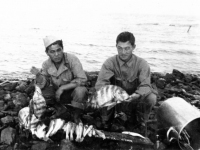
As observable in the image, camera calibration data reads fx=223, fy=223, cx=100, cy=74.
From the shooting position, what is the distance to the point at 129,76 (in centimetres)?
425

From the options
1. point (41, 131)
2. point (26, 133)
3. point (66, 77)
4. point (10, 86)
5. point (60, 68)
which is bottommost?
point (10, 86)

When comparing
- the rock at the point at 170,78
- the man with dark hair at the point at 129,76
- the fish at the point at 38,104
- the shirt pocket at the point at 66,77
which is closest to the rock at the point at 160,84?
the rock at the point at 170,78

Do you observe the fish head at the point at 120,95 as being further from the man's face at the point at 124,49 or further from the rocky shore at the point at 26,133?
the man's face at the point at 124,49

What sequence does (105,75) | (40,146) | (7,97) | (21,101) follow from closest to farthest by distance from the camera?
(40,146) < (105,75) < (21,101) < (7,97)

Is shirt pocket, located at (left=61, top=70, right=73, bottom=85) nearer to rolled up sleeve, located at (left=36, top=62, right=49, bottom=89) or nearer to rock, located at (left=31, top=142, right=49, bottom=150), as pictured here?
rolled up sleeve, located at (left=36, top=62, right=49, bottom=89)

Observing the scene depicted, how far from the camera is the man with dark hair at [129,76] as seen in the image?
395 cm

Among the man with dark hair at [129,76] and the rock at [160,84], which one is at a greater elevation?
the man with dark hair at [129,76]

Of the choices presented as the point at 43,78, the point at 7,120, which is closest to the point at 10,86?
the point at 7,120

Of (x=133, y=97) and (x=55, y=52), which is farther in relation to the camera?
(x=55, y=52)

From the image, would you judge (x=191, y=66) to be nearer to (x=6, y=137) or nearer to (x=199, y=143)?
(x=199, y=143)

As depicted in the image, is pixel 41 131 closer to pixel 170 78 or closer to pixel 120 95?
pixel 120 95

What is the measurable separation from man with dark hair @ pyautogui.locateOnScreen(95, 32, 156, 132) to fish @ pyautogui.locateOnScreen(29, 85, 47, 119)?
102 centimetres

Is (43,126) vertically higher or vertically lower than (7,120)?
higher

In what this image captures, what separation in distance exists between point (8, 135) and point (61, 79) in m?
1.37
